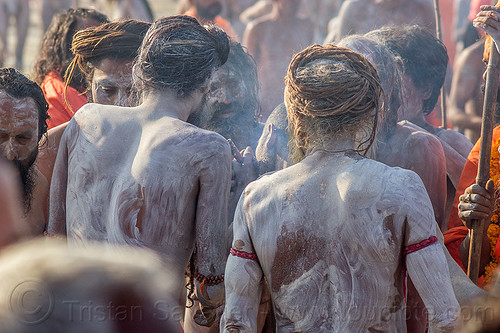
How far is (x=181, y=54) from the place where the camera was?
2551 millimetres

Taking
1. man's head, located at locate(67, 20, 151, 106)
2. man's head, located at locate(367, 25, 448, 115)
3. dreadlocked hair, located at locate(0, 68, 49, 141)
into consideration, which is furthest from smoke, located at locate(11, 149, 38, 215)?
man's head, located at locate(367, 25, 448, 115)

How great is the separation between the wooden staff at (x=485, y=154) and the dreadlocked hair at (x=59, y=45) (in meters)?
2.56

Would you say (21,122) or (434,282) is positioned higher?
(21,122)

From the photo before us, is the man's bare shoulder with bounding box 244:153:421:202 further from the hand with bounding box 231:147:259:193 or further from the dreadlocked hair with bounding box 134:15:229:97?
the hand with bounding box 231:147:259:193

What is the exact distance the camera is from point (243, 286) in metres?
2.14

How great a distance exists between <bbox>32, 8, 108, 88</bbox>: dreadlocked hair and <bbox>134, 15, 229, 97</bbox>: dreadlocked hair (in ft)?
6.13

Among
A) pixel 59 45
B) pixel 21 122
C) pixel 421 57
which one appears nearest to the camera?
pixel 21 122

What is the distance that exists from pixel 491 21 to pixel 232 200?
1295mm

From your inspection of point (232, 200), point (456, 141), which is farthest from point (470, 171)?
point (232, 200)

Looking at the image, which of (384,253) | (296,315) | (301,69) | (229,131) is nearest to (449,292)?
(384,253)

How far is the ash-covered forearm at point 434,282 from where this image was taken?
6.51 feet

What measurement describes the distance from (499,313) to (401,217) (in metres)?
0.97

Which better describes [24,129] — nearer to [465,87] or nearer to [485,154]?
[485,154]

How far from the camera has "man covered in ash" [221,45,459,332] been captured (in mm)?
2010
